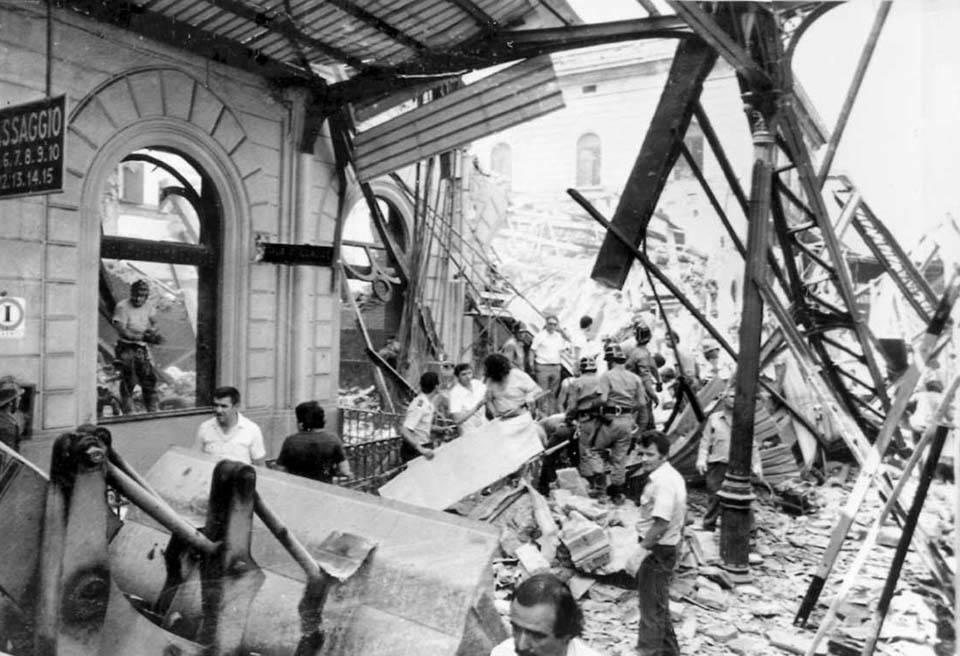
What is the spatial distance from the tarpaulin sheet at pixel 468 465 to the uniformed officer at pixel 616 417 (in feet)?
5.05

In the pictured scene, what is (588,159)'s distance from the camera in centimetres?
2150

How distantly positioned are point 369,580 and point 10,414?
15.4ft

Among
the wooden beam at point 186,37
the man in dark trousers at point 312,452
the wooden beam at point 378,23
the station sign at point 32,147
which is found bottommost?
the man in dark trousers at point 312,452

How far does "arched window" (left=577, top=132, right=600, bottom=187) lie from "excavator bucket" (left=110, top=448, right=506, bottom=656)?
1818cm

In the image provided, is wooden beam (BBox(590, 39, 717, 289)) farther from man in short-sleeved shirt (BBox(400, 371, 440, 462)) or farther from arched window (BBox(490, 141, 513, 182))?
arched window (BBox(490, 141, 513, 182))

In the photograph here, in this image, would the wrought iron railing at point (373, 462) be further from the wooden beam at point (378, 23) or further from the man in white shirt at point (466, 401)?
the wooden beam at point (378, 23)

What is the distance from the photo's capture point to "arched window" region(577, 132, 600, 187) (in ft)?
70.1

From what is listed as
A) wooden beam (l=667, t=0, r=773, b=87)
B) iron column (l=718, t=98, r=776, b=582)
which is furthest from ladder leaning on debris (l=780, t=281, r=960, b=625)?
wooden beam (l=667, t=0, r=773, b=87)

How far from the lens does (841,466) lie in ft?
35.0

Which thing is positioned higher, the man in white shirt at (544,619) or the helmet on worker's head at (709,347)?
the helmet on worker's head at (709,347)

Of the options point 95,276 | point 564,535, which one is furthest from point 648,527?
point 95,276

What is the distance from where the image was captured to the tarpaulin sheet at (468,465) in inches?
273

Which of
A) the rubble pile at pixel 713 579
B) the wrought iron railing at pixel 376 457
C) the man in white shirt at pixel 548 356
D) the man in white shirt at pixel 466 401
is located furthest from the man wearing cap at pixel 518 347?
the rubble pile at pixel 713 579

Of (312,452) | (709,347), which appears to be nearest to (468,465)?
(312,452)
